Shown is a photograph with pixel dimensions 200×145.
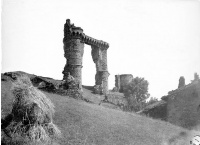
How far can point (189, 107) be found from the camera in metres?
23.8

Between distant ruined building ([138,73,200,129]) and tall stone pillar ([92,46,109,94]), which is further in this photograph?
tall stone pillar ([92,46,109,94])

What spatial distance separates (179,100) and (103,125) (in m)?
15.7

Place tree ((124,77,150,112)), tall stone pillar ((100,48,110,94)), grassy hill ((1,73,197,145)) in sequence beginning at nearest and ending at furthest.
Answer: grassy hill ((1,73,197,145)), tall stone pillar ((100,48,110,94)), tree ((124,77,150,112))

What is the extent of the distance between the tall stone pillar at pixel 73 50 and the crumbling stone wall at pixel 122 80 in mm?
14865

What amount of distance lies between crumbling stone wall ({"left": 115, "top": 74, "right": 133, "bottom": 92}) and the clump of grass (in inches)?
1389

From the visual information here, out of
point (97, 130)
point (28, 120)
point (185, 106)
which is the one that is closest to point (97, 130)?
point (97, 130)

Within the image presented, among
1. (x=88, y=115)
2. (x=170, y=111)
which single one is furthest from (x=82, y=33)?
(x=88, y=115)

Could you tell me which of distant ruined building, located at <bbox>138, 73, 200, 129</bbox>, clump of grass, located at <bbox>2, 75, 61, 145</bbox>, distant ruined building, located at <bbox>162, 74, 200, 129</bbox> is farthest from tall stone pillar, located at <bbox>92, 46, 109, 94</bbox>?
clump of grass, located at <bbox>2, 75, 61, 145</bbox>

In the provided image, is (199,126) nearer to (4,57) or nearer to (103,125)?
(103,125)

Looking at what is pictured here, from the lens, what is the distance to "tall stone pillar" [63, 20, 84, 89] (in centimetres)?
3034

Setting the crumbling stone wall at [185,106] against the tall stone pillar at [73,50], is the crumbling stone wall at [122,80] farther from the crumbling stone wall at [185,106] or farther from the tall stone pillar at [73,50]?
the crumbling stone wall at [185,106]

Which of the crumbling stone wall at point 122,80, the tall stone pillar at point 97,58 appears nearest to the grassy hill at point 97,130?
the tall stone pillar at point 97,58

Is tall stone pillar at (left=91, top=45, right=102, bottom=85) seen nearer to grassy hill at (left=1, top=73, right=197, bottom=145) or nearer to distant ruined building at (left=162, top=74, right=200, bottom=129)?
distant ruined building at (left=162, top=74, right=200, bottom=129)

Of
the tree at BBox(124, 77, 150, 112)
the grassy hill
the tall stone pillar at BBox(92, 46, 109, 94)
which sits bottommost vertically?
the grassy hill
